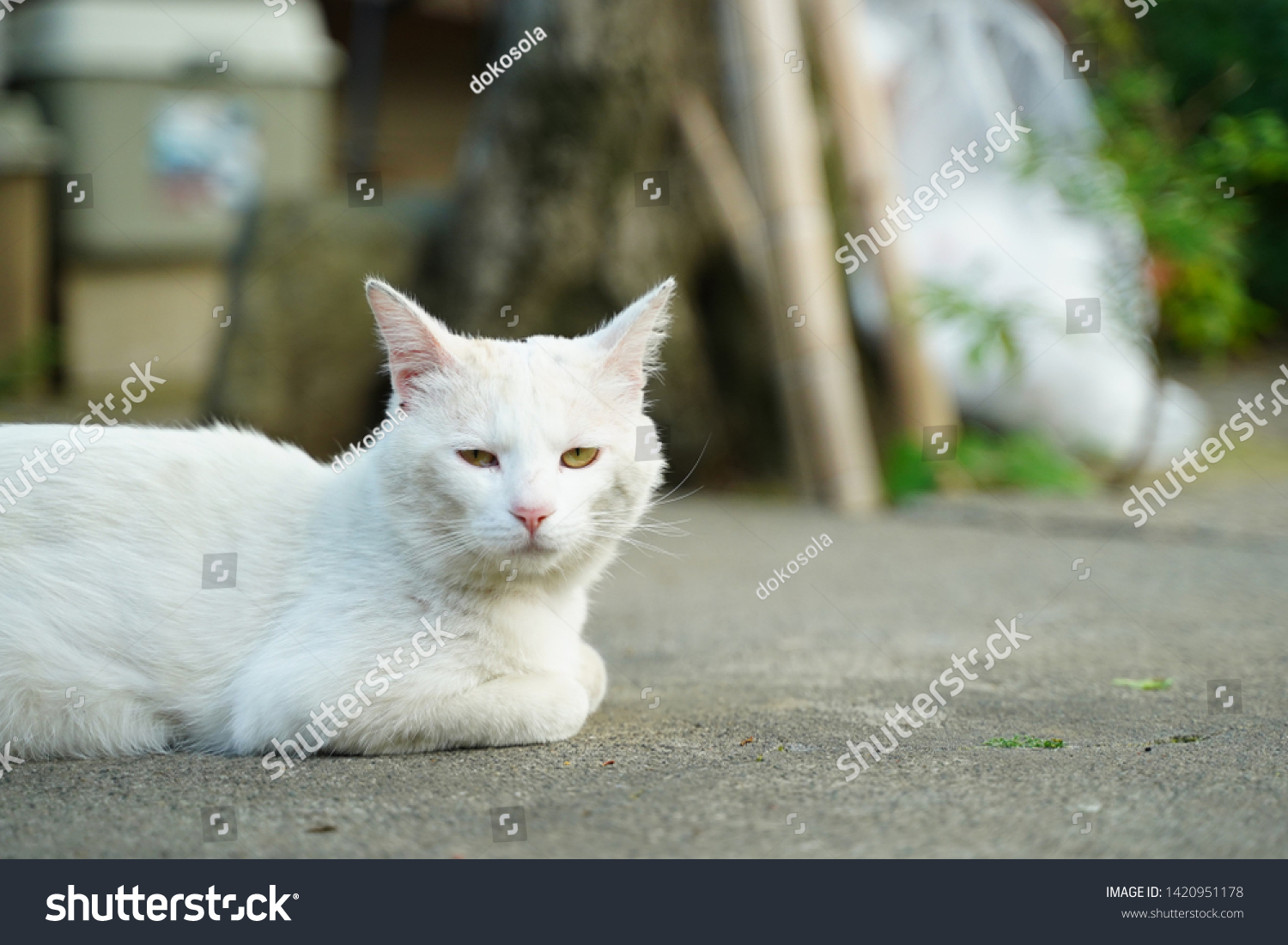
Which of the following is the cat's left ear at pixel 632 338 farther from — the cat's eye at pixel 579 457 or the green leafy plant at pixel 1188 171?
the green leafy plant at pixel 1188 171

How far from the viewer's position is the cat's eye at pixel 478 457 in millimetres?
2273

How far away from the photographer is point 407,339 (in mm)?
2385

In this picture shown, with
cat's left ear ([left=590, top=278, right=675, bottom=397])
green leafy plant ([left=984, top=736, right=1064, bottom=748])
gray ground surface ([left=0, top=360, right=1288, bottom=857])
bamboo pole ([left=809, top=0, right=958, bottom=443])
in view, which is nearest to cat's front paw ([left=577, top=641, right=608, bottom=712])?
gray ground surface ([left=0, top=360, right=1288, bottom=857])

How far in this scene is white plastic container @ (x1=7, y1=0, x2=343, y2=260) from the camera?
7988mm

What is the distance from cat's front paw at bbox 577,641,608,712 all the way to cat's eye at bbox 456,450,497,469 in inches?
20.8

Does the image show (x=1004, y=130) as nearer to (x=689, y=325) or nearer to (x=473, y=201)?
(x=689, y=325)

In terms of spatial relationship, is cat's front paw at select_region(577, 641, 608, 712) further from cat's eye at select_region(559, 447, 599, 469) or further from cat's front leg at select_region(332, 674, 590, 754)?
cat's eye at select_region(559, 447, 599, 469)

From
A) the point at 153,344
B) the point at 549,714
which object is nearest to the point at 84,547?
the point at 549,714

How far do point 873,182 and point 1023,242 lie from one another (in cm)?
127

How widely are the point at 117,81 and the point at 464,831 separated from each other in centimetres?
760

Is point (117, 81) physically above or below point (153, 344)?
above

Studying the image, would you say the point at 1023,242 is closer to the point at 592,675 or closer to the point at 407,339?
the point at 592,675

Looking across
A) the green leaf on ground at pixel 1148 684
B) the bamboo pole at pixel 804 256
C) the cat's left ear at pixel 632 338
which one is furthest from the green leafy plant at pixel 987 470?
the cat's left ear at pixel 632 338
